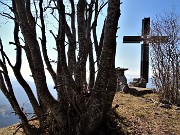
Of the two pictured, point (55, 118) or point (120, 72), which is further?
point (120, 72)

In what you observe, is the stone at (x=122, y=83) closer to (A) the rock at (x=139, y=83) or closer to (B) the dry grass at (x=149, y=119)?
(A) the rock at (x=139, y=83)

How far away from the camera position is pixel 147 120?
6.97 m

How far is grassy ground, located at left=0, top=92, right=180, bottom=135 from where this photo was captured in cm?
626

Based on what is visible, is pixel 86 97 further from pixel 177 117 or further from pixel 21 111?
pixel 177 117

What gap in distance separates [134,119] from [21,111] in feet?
8.55

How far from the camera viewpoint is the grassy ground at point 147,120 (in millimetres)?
6263

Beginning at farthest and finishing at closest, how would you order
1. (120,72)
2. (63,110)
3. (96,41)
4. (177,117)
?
1. (120,72)
2. (96,41)
3. (177,117)
4. (63,110)

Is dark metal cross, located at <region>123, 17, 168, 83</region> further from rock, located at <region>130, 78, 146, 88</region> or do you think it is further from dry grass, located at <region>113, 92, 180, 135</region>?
dry grass, located at <region>113, 92, 180, 135</region>

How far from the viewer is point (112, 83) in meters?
5.93

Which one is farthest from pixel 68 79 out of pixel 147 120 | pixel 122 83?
pixel 122 83

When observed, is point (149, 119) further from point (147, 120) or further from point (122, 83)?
point (122, 83)

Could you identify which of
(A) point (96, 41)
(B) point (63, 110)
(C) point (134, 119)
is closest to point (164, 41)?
(A) point (96, 41)

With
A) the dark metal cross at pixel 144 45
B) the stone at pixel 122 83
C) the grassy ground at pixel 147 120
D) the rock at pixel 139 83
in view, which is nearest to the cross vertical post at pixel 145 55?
the dark metal cross at pixel 144 45

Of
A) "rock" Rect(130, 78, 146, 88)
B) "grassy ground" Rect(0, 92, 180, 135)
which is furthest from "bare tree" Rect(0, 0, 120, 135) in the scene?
"rock" Rect(130, 78, 146, 88)
